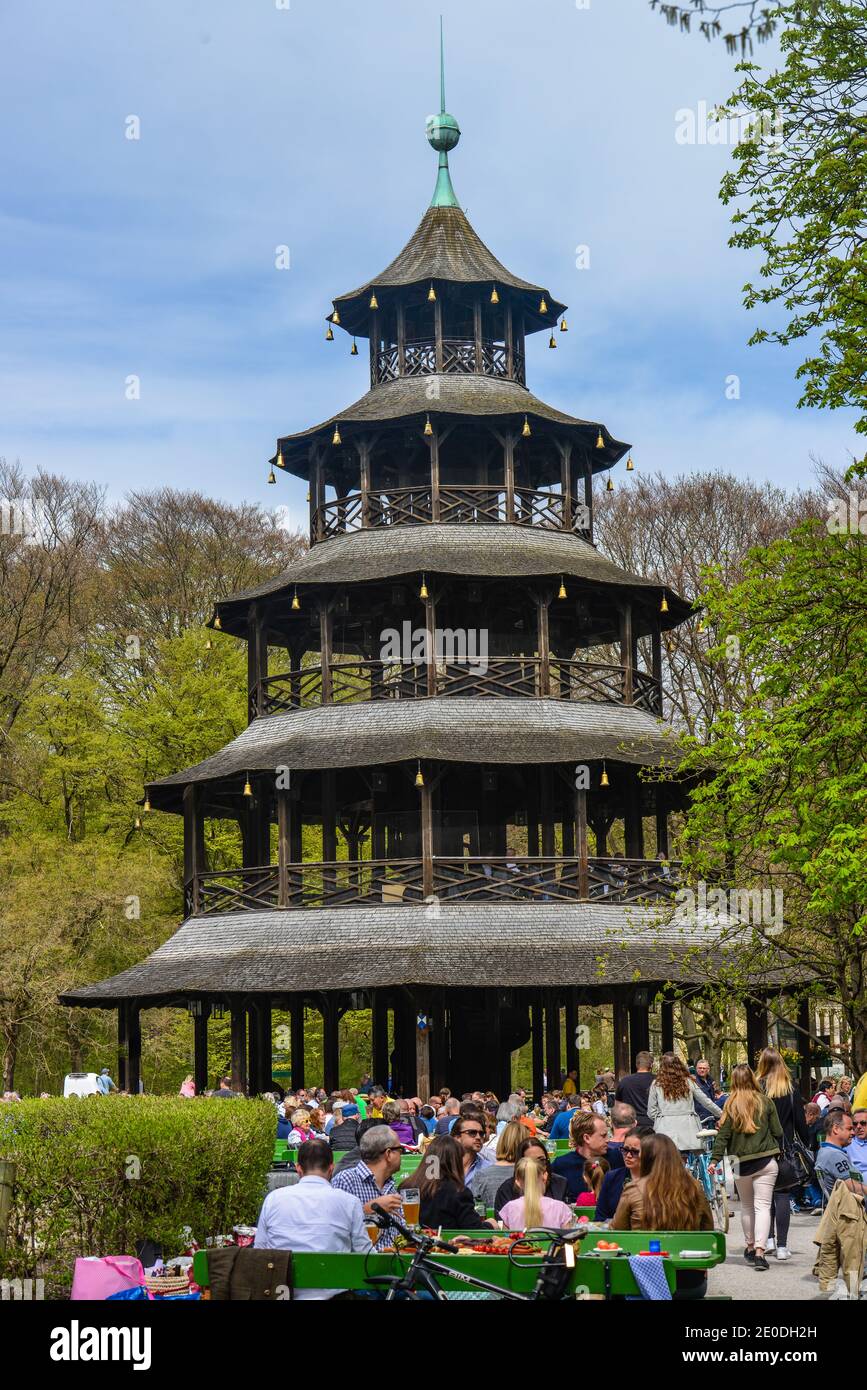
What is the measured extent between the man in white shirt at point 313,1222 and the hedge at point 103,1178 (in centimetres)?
494

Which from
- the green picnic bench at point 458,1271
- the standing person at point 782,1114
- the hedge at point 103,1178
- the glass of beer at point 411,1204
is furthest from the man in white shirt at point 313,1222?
the standing person at point 782,1114

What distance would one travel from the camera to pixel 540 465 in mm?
45500

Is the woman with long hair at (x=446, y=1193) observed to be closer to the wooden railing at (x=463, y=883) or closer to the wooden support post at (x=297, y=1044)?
the wooden railing at (x=463, y=883)

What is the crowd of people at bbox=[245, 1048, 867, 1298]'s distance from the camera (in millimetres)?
12028

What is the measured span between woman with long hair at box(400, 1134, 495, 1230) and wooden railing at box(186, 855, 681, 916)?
22.4 m

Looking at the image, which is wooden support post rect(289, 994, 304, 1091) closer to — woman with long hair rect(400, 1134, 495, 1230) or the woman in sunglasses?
the woman in sunglasses

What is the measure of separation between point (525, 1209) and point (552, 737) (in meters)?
24.6

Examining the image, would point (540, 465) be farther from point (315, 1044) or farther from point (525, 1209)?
point (525, 1209)

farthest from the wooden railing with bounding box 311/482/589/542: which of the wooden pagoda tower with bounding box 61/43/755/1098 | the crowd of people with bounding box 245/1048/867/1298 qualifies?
the crowd of people with bounding box 245/1048/867/1298

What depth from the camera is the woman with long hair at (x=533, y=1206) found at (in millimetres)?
13008

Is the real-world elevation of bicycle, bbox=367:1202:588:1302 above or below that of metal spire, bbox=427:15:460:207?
below

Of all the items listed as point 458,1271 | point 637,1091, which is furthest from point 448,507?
point 458,1271
